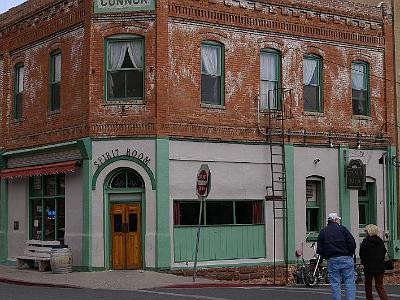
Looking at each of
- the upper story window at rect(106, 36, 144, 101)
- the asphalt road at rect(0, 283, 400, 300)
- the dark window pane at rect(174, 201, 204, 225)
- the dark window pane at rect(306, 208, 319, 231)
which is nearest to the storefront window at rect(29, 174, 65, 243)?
the upper story window at rect(106, 36, 144, 101)

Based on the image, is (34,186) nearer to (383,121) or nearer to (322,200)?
(322,200)

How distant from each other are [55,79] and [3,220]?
577 centimetres

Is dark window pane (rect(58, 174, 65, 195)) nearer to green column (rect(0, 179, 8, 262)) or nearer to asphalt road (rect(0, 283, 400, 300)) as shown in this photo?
green column (rect(0, 179, 8, 262))

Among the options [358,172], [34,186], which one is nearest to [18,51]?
[34,186]

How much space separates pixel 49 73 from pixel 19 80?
247cm

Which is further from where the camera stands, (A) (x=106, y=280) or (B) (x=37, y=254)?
(B) (x=37, y=254)

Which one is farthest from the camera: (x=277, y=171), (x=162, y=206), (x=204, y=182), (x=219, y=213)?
(x=277, y=171)

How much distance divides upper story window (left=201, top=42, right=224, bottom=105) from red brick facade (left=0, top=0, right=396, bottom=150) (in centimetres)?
21

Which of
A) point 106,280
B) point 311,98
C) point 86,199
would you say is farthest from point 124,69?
point 311,98

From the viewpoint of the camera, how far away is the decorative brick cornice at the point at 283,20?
79.6ft

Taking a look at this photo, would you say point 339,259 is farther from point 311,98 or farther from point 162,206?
point 311,98

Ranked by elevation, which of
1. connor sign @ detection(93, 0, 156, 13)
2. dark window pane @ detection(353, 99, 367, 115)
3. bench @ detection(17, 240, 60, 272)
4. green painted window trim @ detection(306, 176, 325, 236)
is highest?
connor sign @ detection(93, 0, 156, 13)

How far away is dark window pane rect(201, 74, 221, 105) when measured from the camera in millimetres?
24516

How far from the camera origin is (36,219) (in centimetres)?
2677
